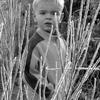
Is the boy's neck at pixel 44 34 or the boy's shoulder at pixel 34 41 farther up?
the boy's neck at pixel 44 34

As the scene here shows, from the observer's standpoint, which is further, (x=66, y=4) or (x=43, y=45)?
(x=66, y=4)

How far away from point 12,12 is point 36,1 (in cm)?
84

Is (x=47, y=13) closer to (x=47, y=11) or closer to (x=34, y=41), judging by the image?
(x=47, y=11)

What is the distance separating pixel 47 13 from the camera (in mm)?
1360

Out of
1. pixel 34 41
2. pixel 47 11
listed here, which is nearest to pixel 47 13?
pixel 47 11

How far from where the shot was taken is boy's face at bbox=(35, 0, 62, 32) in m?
1.34

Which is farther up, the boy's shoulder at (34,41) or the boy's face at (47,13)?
the boy's face at (47,13)

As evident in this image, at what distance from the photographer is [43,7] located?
137 cm

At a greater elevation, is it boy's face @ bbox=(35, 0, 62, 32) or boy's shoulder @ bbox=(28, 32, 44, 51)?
boy's face @ bbox=(35, 0, 62, 32)

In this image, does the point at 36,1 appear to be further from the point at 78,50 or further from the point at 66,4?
the point at 66,4

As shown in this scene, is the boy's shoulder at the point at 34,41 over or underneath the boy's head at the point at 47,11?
underneath

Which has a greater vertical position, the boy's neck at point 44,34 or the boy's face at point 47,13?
the boy's face at point 47,13

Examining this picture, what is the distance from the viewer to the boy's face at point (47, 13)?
1.34 meters

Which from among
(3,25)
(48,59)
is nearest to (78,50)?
(3,25)
